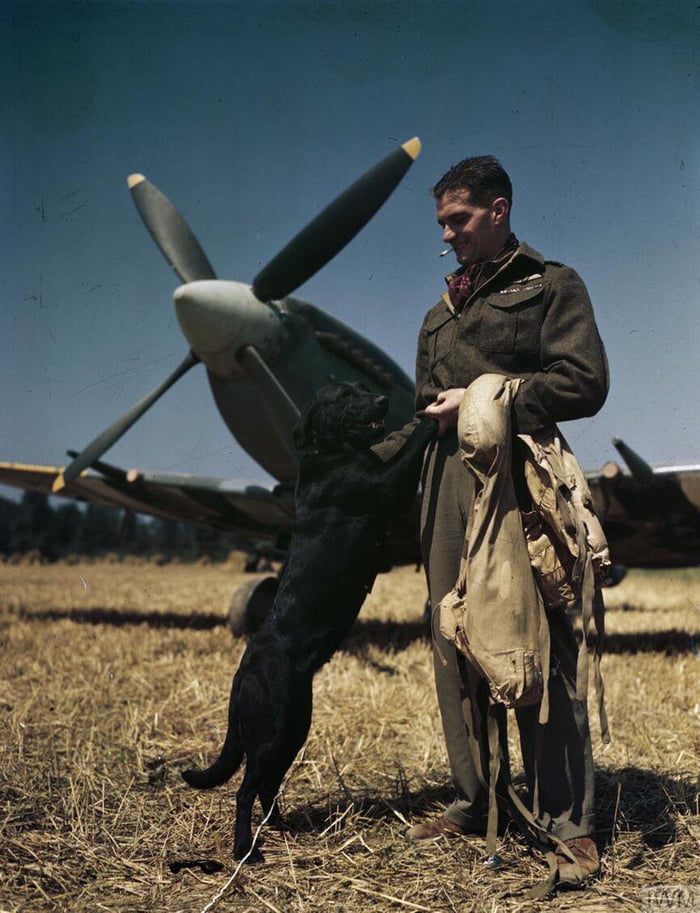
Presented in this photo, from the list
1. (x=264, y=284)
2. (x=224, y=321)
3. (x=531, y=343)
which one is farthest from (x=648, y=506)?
(x=531, y=343)

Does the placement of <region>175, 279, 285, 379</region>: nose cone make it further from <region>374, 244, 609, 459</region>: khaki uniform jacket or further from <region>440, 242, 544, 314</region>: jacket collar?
<region>440, 242, 544, 314</region>: jacket collar

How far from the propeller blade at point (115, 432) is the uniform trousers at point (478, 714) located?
526cm

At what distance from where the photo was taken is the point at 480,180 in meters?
2.38

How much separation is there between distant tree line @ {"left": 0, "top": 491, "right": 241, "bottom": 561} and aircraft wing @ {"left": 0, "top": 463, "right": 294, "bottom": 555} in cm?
1494

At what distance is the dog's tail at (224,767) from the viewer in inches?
98.0

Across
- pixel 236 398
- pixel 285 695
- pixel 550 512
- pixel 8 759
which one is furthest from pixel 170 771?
pixel 236 398

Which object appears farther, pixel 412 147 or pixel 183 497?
pixel 183 497

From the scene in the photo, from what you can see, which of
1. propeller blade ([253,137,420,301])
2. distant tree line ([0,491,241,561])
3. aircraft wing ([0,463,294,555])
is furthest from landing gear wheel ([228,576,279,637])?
distant tree line ([0,491,241,561])

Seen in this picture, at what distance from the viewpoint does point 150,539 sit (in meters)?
27.5

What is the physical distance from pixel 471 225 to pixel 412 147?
184 inches

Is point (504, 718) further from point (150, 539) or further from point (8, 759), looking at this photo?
point (150, 539)

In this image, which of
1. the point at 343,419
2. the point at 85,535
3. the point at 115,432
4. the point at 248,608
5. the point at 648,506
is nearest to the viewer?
the point at 343,419

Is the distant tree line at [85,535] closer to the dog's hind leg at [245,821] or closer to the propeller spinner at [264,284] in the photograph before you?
the propeller spinner at [264,284]

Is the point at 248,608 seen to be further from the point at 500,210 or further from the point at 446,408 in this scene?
the point at 500,210
